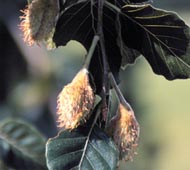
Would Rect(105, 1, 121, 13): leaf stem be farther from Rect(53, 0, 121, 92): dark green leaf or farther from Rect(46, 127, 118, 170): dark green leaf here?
Rect(46, 127, 118, 170): dark green leaf

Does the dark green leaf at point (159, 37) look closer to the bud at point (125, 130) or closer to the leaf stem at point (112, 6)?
the leaf stem at point (112, 6)

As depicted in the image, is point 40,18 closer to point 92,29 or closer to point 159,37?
point 92,29

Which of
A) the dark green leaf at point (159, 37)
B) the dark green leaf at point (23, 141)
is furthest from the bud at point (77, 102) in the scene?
the dark green leaf at point (23, 141)

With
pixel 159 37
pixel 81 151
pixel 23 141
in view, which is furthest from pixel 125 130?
pixel 23 141

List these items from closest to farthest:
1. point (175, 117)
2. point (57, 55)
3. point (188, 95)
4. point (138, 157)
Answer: point (57, 55) → point (138, 157) → point (175, 117) → point (188, 95)

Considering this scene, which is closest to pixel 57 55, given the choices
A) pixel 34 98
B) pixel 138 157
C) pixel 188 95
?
pixel 34 98

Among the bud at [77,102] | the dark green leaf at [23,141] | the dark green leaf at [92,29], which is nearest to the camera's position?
the bud at [77,102]

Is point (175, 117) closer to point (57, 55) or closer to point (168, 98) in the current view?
point (168, 98)
